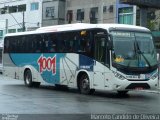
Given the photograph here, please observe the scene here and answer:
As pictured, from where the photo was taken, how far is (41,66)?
24594 millimetres

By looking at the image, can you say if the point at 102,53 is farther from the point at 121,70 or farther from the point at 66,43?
the point at 66,43

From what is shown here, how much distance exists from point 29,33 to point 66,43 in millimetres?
4216

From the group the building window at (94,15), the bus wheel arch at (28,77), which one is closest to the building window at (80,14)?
the building window at (94,15)

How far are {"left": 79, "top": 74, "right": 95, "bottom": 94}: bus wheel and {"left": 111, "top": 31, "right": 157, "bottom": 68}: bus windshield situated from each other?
220 centimetres

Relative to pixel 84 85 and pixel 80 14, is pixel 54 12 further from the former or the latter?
pixel 84 85

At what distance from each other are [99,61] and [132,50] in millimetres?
1502

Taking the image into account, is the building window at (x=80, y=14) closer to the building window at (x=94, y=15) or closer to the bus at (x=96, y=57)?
the building window at (x=94, y=15)

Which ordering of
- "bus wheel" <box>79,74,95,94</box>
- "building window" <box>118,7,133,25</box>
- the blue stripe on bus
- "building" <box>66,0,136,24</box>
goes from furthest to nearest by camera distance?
"building" <box>66,0,136,24</box> → "building window" <box>118,7,133,25</box> → the blue stripe on bus → "bus wheel" <box>79,74,95,94</box>

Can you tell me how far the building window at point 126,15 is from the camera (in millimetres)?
62375

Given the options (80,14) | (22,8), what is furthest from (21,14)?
(80,14)

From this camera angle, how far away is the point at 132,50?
63.8ft

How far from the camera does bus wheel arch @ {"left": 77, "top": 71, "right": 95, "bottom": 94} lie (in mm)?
20703

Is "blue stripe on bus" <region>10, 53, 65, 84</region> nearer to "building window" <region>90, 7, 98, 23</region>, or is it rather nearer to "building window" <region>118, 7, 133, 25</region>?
"building window" <region>118, 7, 133, 25</region>

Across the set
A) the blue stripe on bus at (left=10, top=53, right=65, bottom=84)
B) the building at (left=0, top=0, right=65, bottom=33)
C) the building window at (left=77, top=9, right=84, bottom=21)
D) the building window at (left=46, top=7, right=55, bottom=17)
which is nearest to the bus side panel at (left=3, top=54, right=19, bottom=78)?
the blue stripe on bus at (left=10, top=53, right=65, bottom=84)
